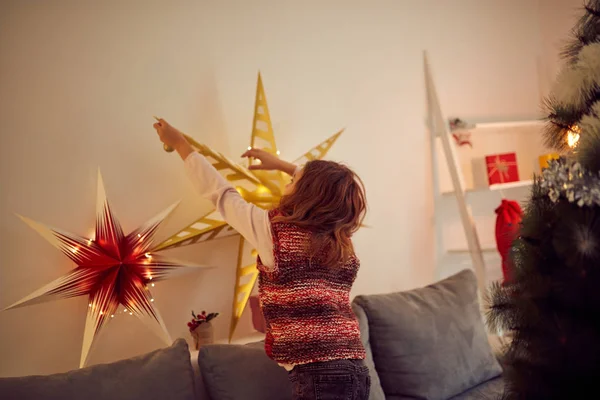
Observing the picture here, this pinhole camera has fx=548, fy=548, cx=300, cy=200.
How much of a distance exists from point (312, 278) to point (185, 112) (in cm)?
95

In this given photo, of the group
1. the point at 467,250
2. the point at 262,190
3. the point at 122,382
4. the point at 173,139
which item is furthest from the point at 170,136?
the point at 467,250

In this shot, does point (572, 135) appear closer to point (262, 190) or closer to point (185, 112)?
point (262, 190)

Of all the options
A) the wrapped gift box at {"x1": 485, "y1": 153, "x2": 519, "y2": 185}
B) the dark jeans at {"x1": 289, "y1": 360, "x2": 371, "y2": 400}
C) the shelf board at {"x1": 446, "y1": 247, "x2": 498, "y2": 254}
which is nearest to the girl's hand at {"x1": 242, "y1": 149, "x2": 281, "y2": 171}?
the dark jeans at {"x1": 289, "y1": 360, "x2": 371, "y2": 400}

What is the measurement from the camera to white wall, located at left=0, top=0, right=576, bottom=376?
1792 mm

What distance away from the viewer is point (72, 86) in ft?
6.23

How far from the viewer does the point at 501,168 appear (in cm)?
299

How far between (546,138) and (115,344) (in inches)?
59.4

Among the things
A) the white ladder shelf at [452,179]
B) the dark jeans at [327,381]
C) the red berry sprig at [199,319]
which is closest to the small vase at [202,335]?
the red berry sprig at [199,319]

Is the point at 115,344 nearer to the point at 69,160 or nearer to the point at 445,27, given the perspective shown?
the point at 69,160

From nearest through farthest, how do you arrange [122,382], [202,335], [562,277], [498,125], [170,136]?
[562,277], [122,382], [170,136], [202,335], [498,125]

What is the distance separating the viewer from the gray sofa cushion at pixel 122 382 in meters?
1.36

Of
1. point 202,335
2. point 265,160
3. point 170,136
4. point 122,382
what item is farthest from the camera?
point 265,160

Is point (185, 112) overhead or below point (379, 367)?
overhead

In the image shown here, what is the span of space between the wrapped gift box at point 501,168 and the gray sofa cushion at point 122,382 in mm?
2013
